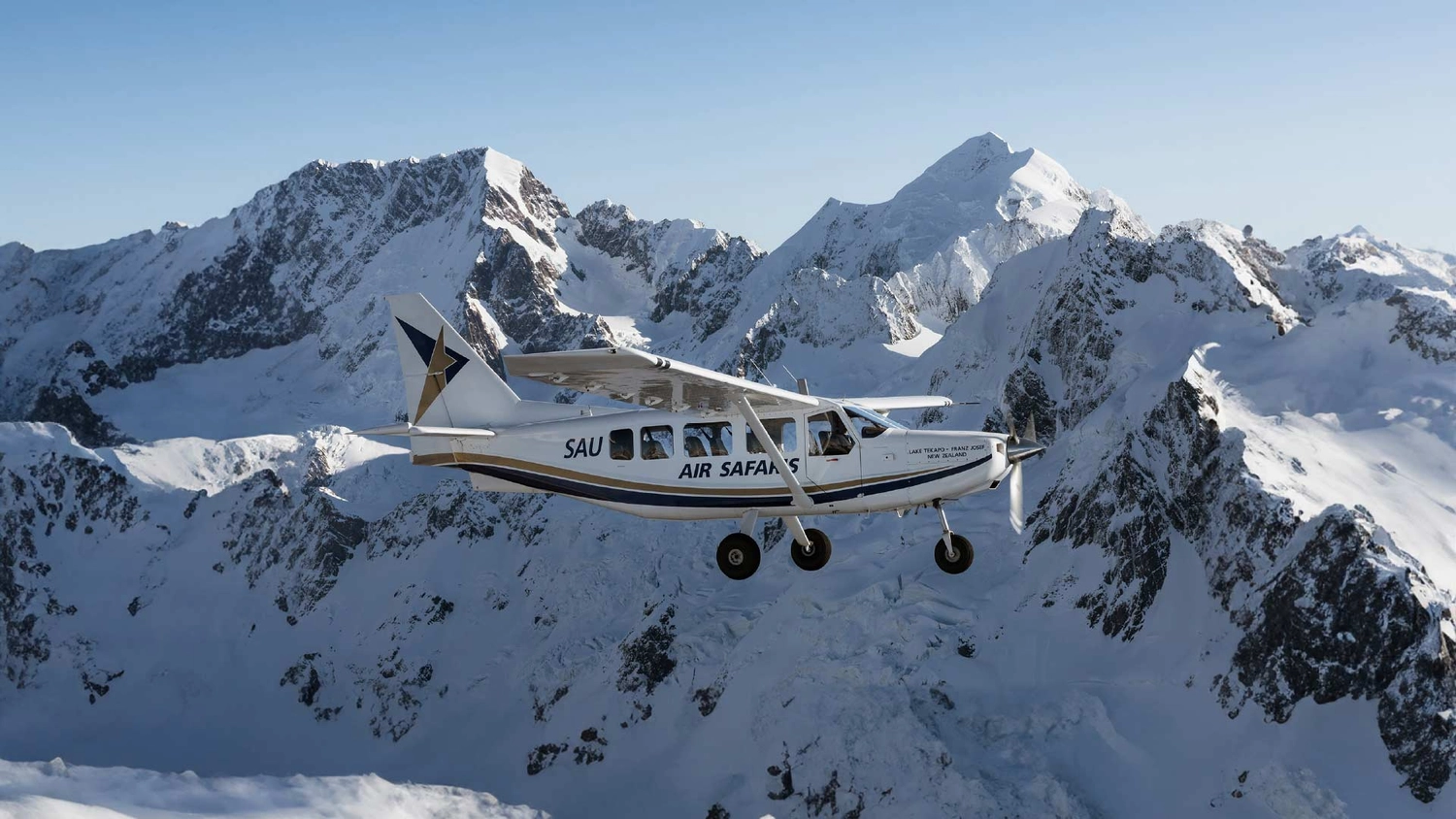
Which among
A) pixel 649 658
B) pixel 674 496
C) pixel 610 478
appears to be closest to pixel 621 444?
pixel 610 478

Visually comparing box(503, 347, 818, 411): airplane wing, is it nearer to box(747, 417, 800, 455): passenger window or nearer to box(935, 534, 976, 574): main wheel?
box(747, 417, 800, 455): passenger window

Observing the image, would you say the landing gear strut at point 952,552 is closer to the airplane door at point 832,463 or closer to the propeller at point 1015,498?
the propeller at point 1015,498

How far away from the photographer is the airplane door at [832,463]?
111 ft

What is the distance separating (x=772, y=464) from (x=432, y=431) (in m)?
9.26

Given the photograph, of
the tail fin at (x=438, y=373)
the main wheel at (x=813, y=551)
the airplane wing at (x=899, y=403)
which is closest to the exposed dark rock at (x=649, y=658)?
the airplane wing at (x=899, y=403)

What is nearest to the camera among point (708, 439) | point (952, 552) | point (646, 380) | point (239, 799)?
point (646, 380)

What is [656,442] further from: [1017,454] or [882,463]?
[1017,454]

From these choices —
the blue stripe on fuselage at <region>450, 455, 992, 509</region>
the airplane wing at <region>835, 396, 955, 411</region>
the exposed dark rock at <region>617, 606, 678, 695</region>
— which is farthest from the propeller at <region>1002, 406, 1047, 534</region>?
the exposed dark rock at <region>617, 606, 678, 695</region>

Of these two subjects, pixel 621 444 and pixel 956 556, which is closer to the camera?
A: pixel 956 556

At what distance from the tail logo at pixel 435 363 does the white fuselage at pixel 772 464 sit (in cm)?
528

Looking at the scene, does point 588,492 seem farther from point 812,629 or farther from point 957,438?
point 812,629

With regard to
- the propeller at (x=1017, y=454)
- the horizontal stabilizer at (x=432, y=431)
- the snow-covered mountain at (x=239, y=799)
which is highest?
the horizontal stabilizer at (x=432, y=431)

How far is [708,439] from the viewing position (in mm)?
34250

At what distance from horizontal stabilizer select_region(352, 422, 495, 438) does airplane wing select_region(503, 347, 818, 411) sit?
3.58m
